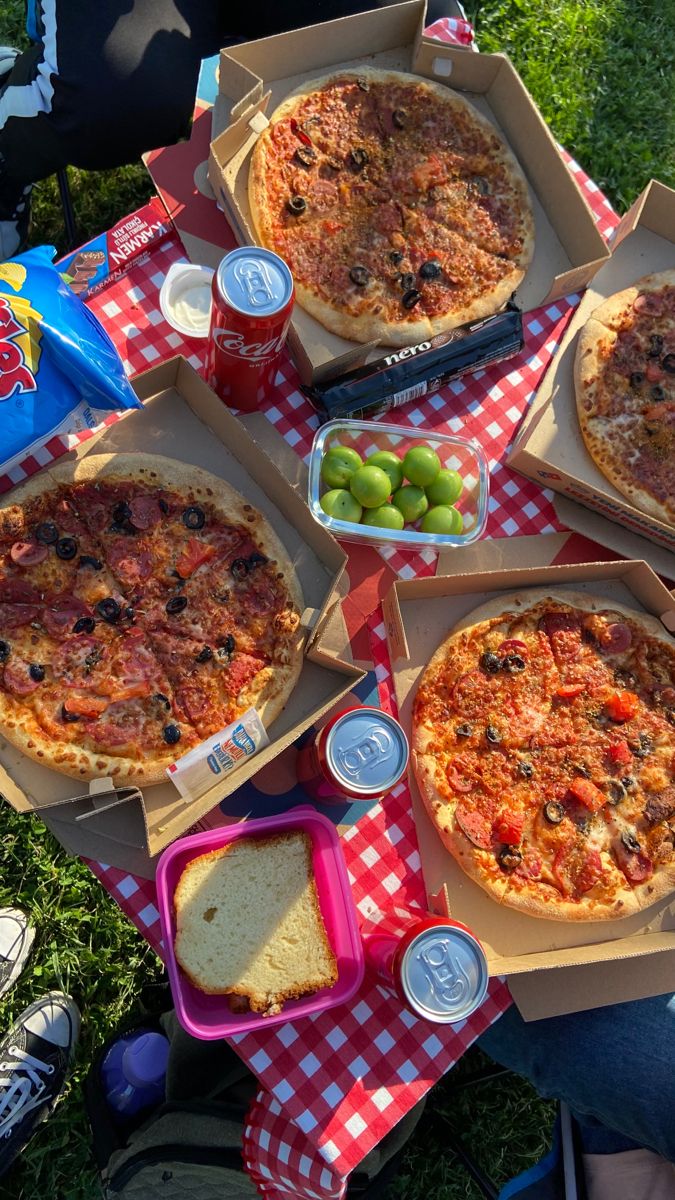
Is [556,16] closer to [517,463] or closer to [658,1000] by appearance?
[517,463]

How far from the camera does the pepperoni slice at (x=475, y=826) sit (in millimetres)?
3117

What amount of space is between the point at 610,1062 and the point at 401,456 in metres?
2.43

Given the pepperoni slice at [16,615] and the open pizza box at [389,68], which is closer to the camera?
the pepperoni slice at [16,615]

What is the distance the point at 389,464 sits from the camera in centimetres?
328

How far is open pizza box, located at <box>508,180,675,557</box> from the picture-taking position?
341 cm

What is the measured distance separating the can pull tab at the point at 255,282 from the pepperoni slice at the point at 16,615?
129cm

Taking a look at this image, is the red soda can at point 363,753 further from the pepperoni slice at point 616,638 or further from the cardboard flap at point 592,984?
the pepperoni slice at point 616,638

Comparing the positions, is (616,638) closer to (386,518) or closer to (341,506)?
(386,518)

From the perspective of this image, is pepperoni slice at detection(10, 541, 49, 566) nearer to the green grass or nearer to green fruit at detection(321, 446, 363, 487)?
green fruit at detection(321, 446, 363, 487)

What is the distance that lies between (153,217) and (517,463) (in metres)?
1.75

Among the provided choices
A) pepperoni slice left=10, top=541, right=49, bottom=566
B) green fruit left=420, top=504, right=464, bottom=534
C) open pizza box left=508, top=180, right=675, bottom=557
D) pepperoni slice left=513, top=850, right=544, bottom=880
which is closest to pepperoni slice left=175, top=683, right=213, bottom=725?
pepperoni slice left=10, top=541, right=49, bottom=566

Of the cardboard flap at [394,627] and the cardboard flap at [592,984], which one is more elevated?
the cardboard flap at [394,627]

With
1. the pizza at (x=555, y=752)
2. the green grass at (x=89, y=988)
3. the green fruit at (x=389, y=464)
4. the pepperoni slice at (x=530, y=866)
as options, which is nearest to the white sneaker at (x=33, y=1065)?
the green grass at (x=89, y=988)

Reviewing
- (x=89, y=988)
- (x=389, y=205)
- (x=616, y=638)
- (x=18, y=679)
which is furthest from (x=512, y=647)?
(x=89, y=988)
